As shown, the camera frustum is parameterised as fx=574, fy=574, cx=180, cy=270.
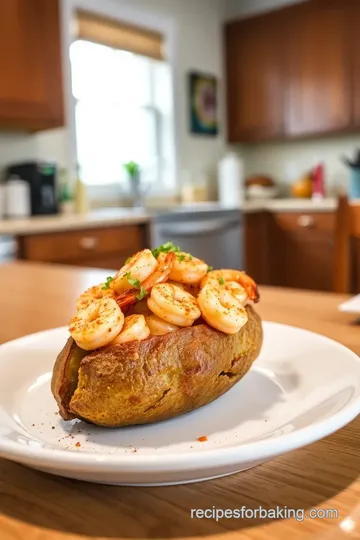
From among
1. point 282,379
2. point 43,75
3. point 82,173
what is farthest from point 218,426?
point 82,173

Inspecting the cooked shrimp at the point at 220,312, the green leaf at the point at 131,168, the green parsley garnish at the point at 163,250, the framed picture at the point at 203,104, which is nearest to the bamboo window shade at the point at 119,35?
the framed picture at the point at 203,104

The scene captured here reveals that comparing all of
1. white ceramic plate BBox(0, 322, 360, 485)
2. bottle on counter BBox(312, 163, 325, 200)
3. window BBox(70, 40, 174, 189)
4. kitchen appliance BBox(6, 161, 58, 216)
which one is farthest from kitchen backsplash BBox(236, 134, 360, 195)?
white ceramic plate BBox(0, 322, 360, 485)

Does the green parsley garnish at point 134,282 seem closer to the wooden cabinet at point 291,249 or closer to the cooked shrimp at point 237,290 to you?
the cooked shrimp at point 237,290

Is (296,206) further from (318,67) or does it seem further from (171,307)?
(171,307)

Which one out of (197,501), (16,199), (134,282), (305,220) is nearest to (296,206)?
(305,220)

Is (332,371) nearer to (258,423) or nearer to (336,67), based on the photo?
(258,423)
